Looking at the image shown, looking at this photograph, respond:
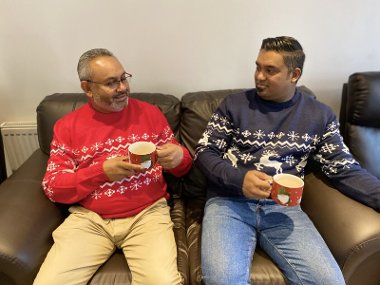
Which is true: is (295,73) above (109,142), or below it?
above

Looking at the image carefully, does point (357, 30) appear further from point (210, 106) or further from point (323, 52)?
point (210, 106)

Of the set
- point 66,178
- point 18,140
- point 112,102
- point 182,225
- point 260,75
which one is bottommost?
point 182,225

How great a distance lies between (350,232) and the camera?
1229 mm

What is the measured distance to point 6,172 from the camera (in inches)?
84.7

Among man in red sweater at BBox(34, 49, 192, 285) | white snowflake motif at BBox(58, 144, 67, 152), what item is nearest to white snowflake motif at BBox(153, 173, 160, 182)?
man in red sweater at BBox(34, 49, 192, 285)

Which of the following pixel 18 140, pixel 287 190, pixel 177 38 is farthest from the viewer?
pixel 18 140

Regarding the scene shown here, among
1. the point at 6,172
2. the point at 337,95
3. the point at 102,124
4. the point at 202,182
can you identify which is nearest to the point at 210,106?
the point at 202,182

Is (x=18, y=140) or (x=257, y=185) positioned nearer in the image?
(x=257, y=185)

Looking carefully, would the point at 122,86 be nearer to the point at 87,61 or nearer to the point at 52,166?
the point at 87,61

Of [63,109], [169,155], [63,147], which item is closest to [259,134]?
[169,155]

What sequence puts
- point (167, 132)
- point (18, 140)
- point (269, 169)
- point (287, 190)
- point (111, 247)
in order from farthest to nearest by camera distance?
point (18, 140) < point (167, 132) < point (269, 169) < point (111, 247) < point (287, 190)

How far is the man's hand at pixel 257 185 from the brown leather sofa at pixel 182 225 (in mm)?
270

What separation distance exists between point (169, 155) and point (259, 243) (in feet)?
1.74

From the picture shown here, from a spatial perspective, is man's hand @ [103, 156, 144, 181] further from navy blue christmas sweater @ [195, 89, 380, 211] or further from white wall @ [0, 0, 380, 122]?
white wall @ [0, 0, 380, 122]
